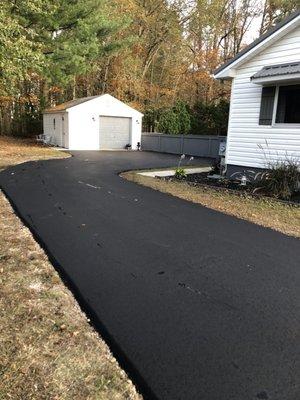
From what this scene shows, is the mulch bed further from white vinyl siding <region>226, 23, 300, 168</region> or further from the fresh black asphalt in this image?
the fresh black asphalt

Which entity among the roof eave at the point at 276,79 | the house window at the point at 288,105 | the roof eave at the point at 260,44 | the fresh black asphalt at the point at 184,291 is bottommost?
the fresh black asphalt at the point at 184,291

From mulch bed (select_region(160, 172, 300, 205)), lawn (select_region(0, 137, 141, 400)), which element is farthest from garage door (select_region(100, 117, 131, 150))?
lawn (select_region(0, 137, 141, 400))

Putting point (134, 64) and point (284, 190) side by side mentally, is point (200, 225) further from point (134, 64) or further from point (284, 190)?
point (134, 64)

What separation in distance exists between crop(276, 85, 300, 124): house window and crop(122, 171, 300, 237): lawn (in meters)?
2.57

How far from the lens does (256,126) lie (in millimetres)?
9867

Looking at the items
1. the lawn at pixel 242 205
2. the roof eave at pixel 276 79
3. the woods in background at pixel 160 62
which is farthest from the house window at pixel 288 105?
the woods in background at pixel 160 62

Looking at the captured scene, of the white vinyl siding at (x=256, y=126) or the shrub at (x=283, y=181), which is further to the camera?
the white vinyl siding at (x=256, y=126)

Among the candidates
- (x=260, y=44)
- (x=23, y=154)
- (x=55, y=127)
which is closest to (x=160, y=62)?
(x=55, y=127)

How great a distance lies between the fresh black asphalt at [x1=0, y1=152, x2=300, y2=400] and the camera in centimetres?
230

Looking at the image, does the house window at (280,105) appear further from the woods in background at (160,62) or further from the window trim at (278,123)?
the woods in background at (160,62)

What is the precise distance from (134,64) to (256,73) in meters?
23.4

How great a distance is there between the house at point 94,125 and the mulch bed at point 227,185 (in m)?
13.1

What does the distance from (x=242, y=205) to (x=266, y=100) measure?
3784 mm

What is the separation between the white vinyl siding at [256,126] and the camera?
29.4 ft
